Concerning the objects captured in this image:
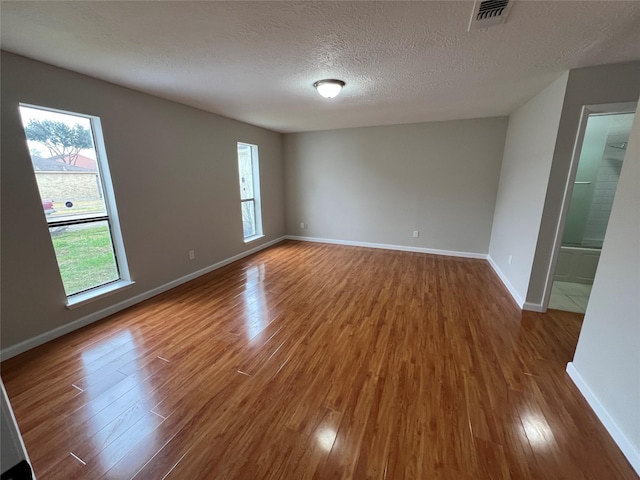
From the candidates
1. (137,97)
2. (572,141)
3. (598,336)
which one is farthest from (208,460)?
(572,141)

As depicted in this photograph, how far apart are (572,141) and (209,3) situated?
3101mm

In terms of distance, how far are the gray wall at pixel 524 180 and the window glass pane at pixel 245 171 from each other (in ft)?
13.7

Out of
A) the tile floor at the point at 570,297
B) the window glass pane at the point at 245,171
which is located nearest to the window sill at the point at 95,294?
the window glass pane at the point at 245,171

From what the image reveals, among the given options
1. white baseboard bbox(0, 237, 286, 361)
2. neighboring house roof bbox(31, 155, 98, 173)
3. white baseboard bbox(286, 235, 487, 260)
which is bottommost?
white baseboard bbox(0, 237, 286, 361)

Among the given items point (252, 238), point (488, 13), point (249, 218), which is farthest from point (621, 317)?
point (249, 218)

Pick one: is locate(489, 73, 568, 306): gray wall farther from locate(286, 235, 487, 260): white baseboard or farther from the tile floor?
locate(286, 235, 487, 260): white baseboard

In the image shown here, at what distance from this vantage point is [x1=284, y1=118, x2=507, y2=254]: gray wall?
14.3 ft

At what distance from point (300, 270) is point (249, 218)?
5.60 ft

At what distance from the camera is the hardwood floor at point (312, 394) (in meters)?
1.34

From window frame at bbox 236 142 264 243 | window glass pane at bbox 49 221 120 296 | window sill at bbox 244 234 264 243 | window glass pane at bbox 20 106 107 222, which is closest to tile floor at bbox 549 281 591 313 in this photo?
window sill at bbox 244 234 264 243

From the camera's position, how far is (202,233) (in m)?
3.82

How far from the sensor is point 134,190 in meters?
2.88

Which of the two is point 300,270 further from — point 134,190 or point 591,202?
point 591,202

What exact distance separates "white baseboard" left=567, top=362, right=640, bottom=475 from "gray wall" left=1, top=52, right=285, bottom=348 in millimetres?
4100
